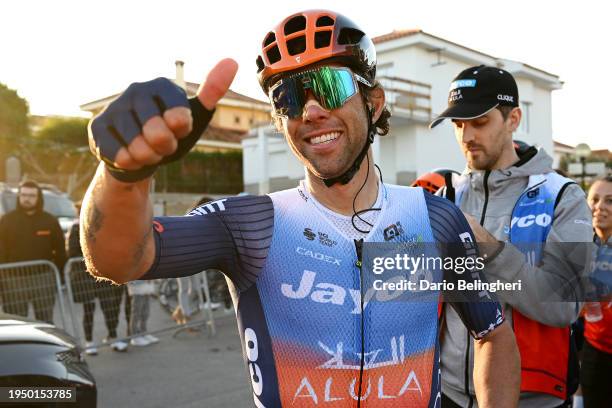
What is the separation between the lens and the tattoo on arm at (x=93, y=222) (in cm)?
136

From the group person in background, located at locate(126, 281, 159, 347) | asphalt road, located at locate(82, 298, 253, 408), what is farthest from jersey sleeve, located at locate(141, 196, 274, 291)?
person in background, located at locate(126, 281, 159, 347)

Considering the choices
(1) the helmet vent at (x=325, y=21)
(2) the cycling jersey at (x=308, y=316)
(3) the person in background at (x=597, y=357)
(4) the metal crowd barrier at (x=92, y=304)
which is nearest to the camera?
(2) the cycling jersey at (x=308, y=316)

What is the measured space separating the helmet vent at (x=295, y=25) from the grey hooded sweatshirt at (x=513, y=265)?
123 cm

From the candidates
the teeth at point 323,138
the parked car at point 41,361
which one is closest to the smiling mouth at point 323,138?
the teeth at point 323,138

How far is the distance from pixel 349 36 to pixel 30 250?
22.2 feet

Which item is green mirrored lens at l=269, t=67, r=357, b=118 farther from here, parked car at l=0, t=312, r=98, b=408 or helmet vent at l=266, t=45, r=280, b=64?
parked car at l=0, t=312, r=98, b=408

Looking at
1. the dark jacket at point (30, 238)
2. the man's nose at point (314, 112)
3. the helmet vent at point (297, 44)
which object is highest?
the helmet vent at point (297, 44)

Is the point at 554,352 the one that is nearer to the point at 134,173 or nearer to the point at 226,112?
the point at 134,173

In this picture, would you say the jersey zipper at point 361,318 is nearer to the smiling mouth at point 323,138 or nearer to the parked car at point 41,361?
the smiling mouth at point 323,138

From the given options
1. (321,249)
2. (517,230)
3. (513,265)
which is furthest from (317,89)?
(517,230)

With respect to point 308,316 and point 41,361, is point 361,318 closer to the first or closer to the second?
point 308,316

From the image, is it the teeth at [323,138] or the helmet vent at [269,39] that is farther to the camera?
the helmet vent at [269,39]

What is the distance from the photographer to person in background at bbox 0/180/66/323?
6688mm

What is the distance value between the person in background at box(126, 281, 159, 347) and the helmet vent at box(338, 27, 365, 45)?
653cm
